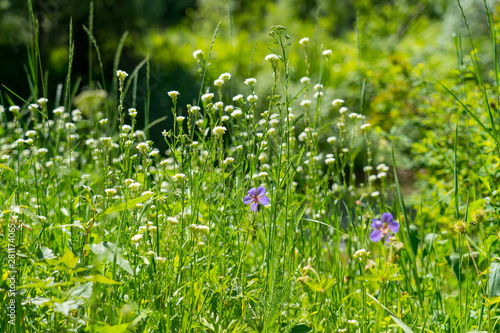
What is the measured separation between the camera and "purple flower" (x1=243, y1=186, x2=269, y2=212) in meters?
1.31

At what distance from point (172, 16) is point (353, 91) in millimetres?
9077

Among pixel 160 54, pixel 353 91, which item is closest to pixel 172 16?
pixel 160 54

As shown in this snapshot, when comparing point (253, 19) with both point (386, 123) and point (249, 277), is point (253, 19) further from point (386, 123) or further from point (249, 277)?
point (249, 277)

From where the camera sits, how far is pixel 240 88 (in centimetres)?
643

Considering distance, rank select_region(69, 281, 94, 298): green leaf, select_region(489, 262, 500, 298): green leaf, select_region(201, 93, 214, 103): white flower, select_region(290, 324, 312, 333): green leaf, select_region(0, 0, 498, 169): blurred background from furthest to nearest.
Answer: select_region(0, 0, 498, 169): blurred background → select_region(201, 93, 214, 103): white flower → select_region(489, 262, 500, 298): green leaf → select_region(290, 324, 312, 333): green leaf → select_region(69, 281, 94, 298): green leaf

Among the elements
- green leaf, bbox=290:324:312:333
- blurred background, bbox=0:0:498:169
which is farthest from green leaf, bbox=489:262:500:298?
blurred background, bbox=0:0:498:169

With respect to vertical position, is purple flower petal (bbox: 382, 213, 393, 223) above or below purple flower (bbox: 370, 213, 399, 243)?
above

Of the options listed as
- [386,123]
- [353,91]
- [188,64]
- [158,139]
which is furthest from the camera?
[188,64]

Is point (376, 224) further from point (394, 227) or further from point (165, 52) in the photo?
point (165, 52)

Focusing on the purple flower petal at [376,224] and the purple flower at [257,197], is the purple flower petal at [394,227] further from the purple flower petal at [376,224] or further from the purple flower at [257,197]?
the purple flower at [257,197]

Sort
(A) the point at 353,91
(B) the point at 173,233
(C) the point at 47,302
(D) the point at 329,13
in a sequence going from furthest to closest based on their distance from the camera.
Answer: (D) the point at 329,13 < (A) the point at 353,91 < (B) the point at 173,233 < (C) the point at 47,302

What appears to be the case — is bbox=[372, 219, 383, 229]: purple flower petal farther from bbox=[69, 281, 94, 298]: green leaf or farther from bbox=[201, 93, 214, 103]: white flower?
bbox=[69, 281, 94, 298]: green leaf

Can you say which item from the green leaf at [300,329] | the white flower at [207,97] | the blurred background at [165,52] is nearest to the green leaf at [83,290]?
the green leaf at [300,329]

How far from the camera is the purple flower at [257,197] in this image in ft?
4.29
